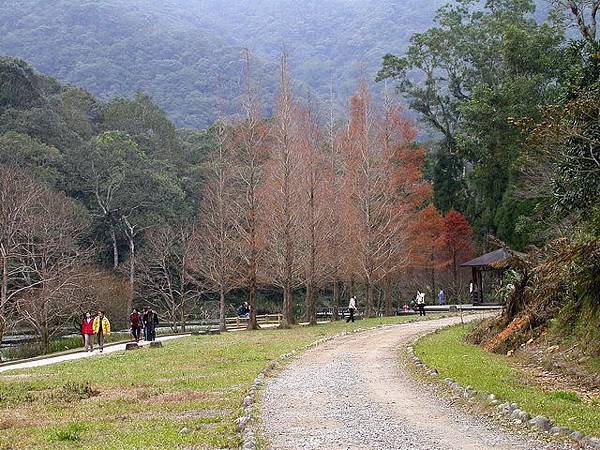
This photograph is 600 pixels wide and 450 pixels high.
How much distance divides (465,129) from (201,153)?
A: 23.6 m

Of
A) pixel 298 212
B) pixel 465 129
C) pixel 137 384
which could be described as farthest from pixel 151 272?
pixel 137 384

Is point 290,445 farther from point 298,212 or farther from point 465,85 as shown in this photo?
point 465,85

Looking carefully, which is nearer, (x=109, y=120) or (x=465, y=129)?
(x=465, y=129)

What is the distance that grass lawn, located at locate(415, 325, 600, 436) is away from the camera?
8086 millimetres

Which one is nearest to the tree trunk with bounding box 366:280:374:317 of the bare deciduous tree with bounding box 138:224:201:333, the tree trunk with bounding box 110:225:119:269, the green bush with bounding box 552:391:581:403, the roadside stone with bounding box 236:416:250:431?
the bare deciduous tree with bounding box 138:224:201:333

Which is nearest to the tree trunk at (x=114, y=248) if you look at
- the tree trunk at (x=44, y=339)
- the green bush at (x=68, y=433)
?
the tree trunk at (x=44, y=339)

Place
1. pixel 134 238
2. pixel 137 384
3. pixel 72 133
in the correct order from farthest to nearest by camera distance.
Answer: pixel 72 133 < pixel 134 238 < pixel 137 384

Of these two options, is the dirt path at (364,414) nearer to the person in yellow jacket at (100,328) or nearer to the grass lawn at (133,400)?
the grass lawn at (133,400)

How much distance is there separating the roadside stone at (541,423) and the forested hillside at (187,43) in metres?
63.4

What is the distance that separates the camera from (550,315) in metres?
15.6

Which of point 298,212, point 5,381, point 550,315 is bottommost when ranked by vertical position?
point 5,381

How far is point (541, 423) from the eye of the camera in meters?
7.62

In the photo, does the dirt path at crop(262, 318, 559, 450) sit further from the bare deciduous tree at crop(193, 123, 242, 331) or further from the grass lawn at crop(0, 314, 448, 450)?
the bare deciduous tree at crop(193, 123, 242, 331)

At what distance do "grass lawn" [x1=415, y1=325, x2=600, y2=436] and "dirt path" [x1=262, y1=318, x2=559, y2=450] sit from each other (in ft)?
2.12
